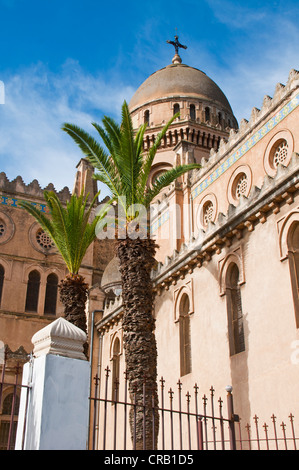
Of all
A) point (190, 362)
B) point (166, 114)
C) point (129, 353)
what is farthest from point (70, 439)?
point (166, 114)

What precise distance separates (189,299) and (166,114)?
16.4 m

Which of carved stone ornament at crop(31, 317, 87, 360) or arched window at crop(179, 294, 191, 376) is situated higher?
arched window at crop(179, 294, 191, 376)

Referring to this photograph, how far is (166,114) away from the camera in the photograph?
95.5ft

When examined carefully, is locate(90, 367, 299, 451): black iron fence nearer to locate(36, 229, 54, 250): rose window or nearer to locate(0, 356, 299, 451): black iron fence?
locate(0, 356, 299, 451): black iron fence

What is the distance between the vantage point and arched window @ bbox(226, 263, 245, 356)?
41.4 ft

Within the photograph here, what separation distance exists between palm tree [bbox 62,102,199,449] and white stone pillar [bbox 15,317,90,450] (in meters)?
4.62

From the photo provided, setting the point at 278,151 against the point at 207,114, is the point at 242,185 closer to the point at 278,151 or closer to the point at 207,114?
the point at 278,151

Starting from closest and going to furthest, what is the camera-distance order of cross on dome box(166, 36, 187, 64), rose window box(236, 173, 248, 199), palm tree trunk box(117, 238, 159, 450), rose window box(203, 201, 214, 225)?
1. palm tree trunk box(117, 238, 159, 450)
2. rose window box(236, 173, 248, 199)
3. rose window box(203, 201, 214, 225)
4. cross on dome box(166, 36, 187, 64)

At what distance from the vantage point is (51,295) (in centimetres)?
2711

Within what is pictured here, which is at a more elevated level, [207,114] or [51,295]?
[207,114]

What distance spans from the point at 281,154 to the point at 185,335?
6260 mm

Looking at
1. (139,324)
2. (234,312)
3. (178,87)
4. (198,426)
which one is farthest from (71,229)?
(178,87)

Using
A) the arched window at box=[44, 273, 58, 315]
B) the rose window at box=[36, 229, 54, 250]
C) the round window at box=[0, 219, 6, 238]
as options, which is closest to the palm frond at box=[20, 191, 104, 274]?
the arched window at box=[44, 273, 58, 315]

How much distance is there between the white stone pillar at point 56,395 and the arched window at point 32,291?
20737 mm
